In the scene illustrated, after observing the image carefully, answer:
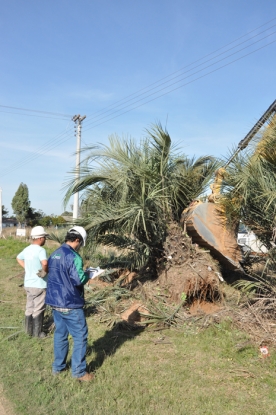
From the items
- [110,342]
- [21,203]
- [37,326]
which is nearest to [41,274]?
[37,326]

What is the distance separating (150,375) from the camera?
15.3 ft

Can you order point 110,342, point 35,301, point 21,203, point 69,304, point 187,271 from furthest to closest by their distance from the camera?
point 21,203
point 187,271
point 35,301
point 110,342
point 69,304

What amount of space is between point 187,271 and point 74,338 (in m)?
2.77

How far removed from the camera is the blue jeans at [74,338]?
14.9 feet

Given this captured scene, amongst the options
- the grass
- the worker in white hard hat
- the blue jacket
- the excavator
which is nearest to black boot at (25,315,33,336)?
the worker in white hard hat

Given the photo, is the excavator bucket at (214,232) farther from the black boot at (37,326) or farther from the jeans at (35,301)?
the black boot at (37,326)

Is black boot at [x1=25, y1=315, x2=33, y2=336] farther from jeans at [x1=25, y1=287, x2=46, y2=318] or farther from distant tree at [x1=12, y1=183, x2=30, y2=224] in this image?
distant tree at [x1=12, y1=183, x2=30, y2=224]

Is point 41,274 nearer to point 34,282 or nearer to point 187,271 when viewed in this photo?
point 34,282

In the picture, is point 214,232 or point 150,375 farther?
point 214,232

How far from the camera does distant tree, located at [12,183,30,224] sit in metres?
45.4

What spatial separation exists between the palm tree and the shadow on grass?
1.58m

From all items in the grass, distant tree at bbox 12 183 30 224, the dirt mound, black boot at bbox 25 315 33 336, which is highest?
distant tree at bbox 12 183 30 224

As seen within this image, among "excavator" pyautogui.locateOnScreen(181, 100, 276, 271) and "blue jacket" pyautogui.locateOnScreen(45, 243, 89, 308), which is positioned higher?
"excavator" pyautogui.locateOnScreen(181, 100, 276, 271)

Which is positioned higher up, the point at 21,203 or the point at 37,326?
the point at 21,203
